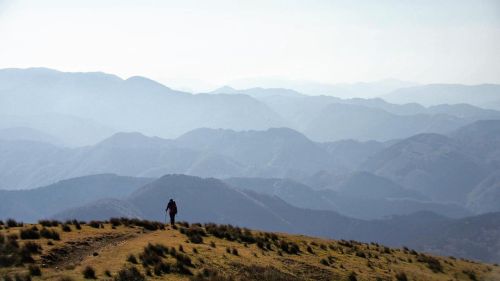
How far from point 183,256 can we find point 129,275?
4316mm

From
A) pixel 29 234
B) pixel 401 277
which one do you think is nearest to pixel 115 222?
pixel 29 234

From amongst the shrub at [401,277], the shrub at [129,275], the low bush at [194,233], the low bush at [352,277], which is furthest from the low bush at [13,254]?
the shrub at [401,277]

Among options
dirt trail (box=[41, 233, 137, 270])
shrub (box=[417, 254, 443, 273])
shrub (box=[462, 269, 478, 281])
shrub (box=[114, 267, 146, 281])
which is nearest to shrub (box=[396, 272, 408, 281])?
shrub (box=[417, 254, 443, 273])

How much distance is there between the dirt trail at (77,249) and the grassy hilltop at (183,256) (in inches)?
1.9

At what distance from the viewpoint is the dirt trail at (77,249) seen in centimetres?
2610

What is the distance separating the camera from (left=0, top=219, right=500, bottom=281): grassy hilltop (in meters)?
25.2

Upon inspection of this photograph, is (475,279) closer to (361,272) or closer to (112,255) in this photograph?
(361,272)

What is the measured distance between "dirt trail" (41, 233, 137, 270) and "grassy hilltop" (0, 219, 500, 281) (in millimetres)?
47

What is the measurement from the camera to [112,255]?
90.5 ft

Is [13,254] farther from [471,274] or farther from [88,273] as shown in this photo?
[471,274]

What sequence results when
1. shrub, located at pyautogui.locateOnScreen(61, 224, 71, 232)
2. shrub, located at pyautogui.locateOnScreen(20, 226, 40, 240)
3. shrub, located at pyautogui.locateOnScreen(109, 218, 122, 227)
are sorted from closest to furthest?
1. shrub, located at pyautogui.locateOnScreen(20, 226, 40, 240)
2. shrub, located at pyautogui.locateOnScreen(61, 224, 71, 232)
3. shrub, located at pyautogui.locateOnScreen(109, 218, 122, 227)

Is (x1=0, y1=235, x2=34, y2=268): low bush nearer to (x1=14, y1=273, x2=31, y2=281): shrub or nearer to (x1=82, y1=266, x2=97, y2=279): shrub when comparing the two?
(x1=14, y1=273, x2=31, y2=281): shrub

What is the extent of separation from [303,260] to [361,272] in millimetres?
3735

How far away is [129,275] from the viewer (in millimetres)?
24062
